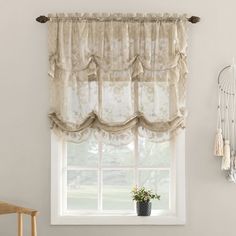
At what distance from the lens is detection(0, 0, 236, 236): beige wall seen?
435 cm

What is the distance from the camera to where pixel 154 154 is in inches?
176

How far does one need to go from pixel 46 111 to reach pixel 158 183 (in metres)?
1.03

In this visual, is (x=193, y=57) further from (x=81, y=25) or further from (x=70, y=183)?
(x=70, y=183)

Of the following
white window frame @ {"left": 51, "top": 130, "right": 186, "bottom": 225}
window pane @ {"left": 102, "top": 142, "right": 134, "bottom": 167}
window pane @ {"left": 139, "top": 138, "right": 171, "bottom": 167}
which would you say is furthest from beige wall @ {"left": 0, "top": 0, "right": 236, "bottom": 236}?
window pane @ {"left": 102, "top": 142, "right": 134, "bottom": 167}

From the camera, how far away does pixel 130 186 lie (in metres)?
4.48

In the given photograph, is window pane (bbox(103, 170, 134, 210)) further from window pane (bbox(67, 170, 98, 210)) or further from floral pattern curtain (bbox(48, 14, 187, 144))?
floral pattern curtain (bbox(48, 14, 187, 144))

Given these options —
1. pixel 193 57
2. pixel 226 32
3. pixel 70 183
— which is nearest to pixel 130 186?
pixel 70 183

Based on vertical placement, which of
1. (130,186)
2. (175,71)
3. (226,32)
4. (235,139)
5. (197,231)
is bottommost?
(197,231)

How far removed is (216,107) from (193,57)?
1.38 feet

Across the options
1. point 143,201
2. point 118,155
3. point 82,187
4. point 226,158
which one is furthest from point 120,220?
point 226,158

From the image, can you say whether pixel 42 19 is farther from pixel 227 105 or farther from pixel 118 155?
pixel 227 105

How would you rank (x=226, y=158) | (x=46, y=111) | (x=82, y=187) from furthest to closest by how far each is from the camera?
1. (x=82, y=187)
2. (x=46, y=111)
3. (x=226, y=158)

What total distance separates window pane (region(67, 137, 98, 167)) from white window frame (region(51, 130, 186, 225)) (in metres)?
0.13

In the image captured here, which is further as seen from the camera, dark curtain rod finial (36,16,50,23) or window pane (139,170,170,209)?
window pane (139,170,170,209)
